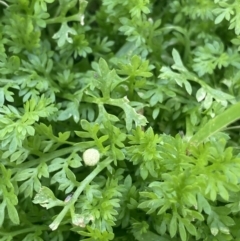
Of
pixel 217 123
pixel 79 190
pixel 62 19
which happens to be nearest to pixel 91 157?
pixel 79 190

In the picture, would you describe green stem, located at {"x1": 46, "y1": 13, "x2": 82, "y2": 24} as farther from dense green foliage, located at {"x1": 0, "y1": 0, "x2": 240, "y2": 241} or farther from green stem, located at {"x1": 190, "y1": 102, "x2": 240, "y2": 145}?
green stem, located at {"x1": 190, "y1": 102, "x2": 240, "y2": 145}

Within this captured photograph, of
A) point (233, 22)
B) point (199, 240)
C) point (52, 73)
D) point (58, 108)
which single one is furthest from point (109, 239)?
point (233, 22)

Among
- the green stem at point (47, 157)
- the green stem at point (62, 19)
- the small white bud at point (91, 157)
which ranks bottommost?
the green stem at point (47, 157)

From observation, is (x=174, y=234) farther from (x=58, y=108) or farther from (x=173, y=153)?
(x=58, y=108)

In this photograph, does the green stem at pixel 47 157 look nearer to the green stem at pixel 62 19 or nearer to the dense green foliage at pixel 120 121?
the dense green foliage at pixel 120 121

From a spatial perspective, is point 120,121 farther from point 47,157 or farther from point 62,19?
point 62,19

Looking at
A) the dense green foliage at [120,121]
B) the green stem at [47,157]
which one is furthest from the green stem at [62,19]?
the green stem at [47,157]

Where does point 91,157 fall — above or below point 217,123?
below
